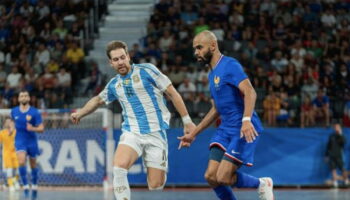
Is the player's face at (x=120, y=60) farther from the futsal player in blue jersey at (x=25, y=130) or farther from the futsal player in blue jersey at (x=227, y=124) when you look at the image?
the futsal player in blue jersey at (x=25, y=130)

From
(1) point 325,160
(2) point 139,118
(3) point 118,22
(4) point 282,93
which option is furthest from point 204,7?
(2) point 139,118


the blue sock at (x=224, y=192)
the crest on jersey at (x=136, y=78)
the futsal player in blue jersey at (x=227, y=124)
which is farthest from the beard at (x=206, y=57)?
the blue sock at (x=224, y=192)

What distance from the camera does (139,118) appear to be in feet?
32.1

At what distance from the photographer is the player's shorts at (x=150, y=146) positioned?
9.64 m

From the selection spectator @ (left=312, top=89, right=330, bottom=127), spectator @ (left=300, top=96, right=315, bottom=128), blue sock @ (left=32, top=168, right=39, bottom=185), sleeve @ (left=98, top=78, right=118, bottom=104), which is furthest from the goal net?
sleeve @ (left=98, top=78, right=118, bottom=104)

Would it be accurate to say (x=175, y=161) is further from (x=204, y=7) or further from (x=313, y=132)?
(x=204, y=7)

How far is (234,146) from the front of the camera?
29.6ft

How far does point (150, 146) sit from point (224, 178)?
1.21 metres

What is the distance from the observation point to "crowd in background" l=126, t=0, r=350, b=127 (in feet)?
62.7

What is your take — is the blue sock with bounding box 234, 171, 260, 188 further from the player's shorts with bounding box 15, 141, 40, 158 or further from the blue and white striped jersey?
the player's shorts with bounding box 15, 141, 40, 158

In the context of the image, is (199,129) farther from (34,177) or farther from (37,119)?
(37,119)

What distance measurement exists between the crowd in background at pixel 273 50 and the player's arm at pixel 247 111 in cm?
1025

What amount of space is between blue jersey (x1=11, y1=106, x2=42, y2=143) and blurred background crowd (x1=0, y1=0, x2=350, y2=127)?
386cm

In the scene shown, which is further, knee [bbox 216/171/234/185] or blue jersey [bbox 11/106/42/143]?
blue jersey [bbox 11/106/42/143]
